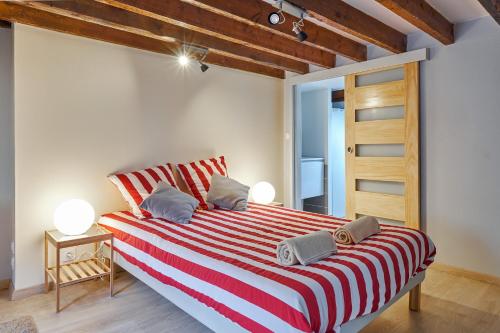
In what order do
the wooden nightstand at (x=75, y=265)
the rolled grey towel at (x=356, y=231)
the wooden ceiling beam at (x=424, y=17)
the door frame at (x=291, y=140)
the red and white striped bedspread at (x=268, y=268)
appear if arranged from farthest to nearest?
the door frame at (x=291, y=140) < the wooden nightstand at (x=75, y=265) < the wooden ceiling beam at (x=424, y=17) < the rolled grey towel at (x=356, y=231) < the red and white striped bedspread at (x=268, y=268)

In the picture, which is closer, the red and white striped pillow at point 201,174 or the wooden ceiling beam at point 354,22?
the wooden ceiling beam at point 354,22

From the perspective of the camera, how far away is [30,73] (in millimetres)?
2701

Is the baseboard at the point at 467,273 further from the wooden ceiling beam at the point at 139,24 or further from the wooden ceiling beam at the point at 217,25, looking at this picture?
the wooden ceiling beam at the point at 139,24

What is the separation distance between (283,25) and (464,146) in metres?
1.98

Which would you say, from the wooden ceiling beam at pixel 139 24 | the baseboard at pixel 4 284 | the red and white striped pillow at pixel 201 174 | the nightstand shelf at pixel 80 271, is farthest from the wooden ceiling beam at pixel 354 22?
the baseboard at pixel 4 284

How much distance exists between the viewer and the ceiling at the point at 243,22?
237cm

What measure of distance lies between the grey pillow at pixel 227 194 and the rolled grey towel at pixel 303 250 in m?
1.51

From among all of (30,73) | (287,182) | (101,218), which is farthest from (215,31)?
(287,182)

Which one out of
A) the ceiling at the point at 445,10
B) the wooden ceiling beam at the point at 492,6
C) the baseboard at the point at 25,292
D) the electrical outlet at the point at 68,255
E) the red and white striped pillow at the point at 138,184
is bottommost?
the baseboard at the point at 25,292

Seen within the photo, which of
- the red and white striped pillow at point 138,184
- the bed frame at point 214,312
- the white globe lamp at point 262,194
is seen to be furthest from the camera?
the white globe lamp at point 262,194

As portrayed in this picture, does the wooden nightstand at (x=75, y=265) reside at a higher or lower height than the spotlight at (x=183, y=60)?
lower

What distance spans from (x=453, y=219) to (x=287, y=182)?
2.09 meters

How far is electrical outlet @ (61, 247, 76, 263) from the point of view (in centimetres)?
289

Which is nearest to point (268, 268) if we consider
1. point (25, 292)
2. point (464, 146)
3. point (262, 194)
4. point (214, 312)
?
point (214, 312)
